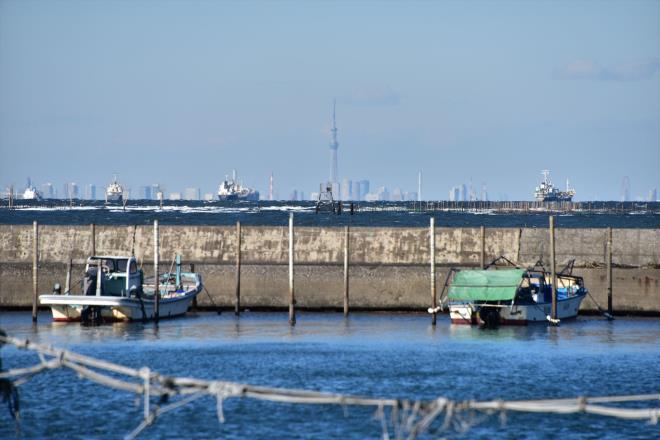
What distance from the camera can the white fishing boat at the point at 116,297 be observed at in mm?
45219

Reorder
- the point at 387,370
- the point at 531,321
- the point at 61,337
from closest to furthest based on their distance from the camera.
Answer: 1. the point at 387,370
2. the point at 61,337
3. the point at 531,321

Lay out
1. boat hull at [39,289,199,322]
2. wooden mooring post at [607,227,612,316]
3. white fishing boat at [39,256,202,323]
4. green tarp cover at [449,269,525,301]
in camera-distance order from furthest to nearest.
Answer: wooden mooring post at [607,227,612,316]
green tarp cover at [449,269,525,301]
white fishing boat at [39,256,202,323]
boat hull at [39,289,199,322]

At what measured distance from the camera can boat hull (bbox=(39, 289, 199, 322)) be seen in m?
45.1

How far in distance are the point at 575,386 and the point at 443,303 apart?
14595 millimetres

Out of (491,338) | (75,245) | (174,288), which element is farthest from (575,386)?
(75,245)

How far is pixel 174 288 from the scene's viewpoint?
49.5 meters

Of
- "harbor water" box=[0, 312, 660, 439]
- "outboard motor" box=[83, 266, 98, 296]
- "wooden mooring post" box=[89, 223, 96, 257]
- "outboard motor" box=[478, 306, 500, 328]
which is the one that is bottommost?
"harbor water" box=[0, 312, 660, 439]

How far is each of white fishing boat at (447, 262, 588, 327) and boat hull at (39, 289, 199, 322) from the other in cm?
1096

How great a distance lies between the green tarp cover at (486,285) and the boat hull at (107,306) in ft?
35.8

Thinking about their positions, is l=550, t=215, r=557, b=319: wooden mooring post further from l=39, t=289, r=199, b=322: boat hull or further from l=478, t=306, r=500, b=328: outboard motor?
l=39, t=289, r=199, b=322: boat hull

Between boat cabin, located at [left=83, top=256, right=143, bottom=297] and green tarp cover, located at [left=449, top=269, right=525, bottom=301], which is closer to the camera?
green tarp cover, located at [left=449, top=269, right=525, bottom=301]

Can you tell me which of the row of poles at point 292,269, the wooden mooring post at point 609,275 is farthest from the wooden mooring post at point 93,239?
the wooden mooring post at point 609,275

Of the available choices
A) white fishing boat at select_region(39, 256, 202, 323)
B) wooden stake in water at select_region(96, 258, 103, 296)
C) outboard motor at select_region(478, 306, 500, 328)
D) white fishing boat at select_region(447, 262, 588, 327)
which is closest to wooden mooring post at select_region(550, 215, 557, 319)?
white fishing boat at select_region(447, 262, 588, 327)

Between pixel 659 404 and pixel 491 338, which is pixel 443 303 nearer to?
pixel 491 338
